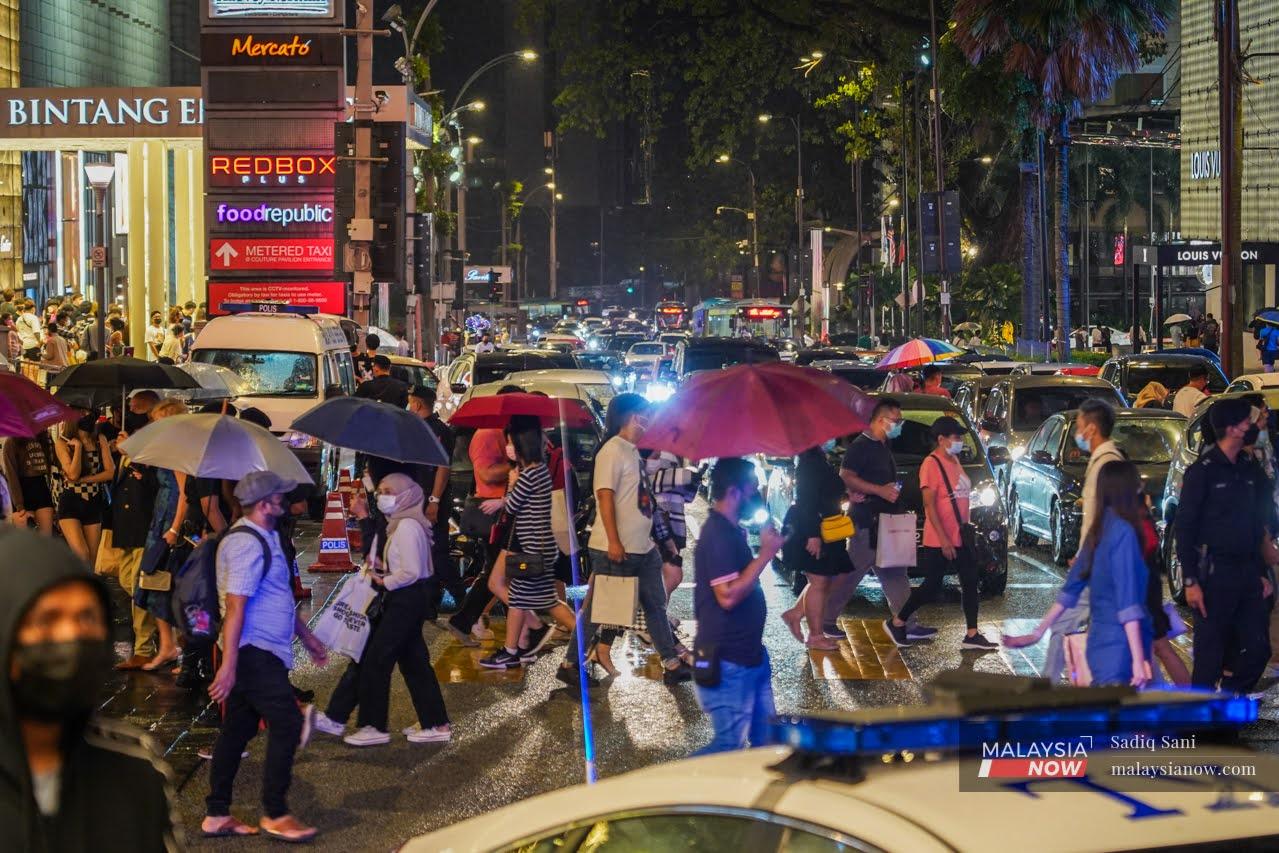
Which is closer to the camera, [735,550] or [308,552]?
[735,550]

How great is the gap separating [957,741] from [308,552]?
15941 mm

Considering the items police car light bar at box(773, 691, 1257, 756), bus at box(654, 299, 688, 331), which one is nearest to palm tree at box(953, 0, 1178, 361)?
police car light bar at box(773, 691, 1257, 756)

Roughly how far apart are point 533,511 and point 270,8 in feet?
98.3

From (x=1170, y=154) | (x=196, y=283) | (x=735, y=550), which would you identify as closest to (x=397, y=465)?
(x=735, y=550)

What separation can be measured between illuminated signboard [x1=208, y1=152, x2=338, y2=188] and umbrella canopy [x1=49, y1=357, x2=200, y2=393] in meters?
23.4

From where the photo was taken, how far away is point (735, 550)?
7961 mm

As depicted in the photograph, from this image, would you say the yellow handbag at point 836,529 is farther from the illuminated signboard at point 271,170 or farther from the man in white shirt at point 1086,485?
the illuminated signboard at point 271,170

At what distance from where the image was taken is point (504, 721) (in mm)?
10680

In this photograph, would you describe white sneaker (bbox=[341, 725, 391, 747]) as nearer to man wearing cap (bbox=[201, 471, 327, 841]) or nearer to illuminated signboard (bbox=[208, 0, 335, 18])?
man wearing cap (bbox=[201, 471, 327, 841])

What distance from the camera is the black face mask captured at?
2.79 meters

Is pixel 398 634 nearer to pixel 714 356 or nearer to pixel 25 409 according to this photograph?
pixel 25 409

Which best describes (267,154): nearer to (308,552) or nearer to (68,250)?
(308,552)

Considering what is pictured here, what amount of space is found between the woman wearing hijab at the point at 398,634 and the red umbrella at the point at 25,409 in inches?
142

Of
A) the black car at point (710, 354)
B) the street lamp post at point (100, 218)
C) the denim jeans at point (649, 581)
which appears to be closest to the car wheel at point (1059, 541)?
the denim jeans at point (649, 581)
